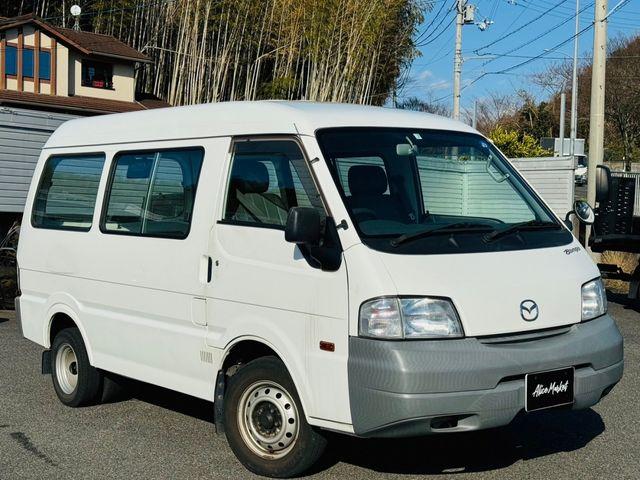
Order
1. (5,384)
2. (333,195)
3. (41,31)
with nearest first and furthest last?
(333,195)
(5,384)
(41,31)

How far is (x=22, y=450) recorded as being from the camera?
5648mm

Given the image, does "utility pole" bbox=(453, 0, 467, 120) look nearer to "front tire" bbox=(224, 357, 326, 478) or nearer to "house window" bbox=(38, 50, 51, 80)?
"house window" bbox=(38, 50, 51, 80)

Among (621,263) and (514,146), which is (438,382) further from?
(514,146)

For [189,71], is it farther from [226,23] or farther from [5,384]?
[5,384]

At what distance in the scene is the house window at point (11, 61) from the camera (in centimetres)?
3397

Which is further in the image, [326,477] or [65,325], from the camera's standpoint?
[65,325]

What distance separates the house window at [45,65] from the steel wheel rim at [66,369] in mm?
30339

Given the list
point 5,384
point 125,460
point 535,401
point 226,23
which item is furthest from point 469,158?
point 226,23

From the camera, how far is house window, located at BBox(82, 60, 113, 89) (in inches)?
1446

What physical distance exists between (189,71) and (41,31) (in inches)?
242

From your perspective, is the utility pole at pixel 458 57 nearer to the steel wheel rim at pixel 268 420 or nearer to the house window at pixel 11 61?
the house window at pixel 11 61

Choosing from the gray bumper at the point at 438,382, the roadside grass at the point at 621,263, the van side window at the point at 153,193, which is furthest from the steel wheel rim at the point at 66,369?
the roadside grass at the point at 621,263

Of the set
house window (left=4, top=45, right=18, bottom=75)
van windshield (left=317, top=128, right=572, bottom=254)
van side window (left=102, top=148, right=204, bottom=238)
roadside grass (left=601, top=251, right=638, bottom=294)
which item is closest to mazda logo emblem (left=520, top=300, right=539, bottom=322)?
van windshield (left=317, top=128, right=572, bottom=254)

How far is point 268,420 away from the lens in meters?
4.95
